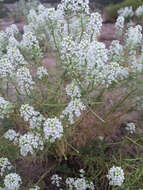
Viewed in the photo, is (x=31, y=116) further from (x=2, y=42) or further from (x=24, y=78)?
(x=2, y=42)

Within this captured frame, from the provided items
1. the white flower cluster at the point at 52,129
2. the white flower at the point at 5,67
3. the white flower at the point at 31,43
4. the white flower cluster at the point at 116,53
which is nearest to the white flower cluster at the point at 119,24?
the white flower cluster at the point at 116,53

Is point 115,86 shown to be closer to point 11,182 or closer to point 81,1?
point 81,1

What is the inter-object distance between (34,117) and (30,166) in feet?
4.88

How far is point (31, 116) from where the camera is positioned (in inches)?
94.3

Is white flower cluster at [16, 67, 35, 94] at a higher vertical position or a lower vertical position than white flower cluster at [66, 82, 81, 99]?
higher

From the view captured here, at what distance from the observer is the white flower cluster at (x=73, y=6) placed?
2428 mm

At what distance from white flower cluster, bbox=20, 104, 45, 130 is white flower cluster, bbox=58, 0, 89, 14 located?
3.86 feet

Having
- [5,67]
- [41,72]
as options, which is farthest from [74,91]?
[5,67]

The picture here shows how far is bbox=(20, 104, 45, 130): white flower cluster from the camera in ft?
7.55

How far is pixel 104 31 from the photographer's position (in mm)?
9508

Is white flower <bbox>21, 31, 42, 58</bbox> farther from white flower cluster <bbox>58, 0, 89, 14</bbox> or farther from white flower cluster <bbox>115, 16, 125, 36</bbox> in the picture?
white flower cluster <bbox>115, 16, 125, 36</bbox>

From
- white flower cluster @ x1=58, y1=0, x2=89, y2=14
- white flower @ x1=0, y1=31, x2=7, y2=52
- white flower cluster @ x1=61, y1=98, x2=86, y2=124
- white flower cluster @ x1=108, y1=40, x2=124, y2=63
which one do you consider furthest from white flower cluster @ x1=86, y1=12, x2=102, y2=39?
white flower @ x1=0, y1=31, x2=7, y2=52

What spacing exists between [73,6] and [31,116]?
51.9 inches

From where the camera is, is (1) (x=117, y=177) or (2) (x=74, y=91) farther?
(2) (x=74, y=91)
